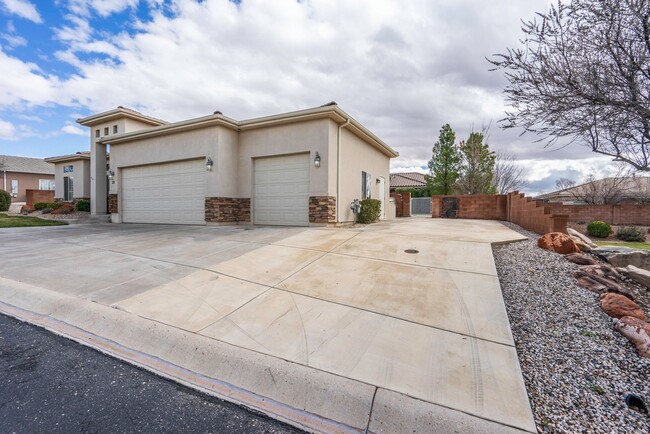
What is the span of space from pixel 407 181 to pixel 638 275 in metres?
24.9

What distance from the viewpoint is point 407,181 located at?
93.2 ft

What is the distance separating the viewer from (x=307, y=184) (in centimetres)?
995

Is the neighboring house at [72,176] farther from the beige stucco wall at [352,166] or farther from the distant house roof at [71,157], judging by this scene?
the beige stucco wall at [352,166]

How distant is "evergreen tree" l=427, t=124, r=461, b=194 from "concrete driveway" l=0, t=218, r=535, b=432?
17657 mm

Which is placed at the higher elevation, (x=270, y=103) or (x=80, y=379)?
(x=270, y=103)

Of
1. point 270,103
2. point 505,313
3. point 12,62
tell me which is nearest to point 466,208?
point 270,103

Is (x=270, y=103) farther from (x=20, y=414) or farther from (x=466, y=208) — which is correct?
(x=20, y=414)

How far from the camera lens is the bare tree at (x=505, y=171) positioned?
2294cm

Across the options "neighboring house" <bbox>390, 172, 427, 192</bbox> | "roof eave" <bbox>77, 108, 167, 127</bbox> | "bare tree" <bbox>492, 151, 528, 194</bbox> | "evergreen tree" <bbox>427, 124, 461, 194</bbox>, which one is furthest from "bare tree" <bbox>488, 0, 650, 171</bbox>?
"neighboring house" <bbox>390, 172, 427, 192</bbox>

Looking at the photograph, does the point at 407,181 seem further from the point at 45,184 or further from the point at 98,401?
the point at 45,184

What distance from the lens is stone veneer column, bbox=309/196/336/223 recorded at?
31.2 ft

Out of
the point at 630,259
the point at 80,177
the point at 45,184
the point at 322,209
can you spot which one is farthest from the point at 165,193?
the point at 45,184

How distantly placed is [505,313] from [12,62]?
17.6 meters

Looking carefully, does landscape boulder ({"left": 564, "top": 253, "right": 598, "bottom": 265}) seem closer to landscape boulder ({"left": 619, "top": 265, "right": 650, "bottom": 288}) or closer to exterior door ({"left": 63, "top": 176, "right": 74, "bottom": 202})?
landscape boulder ({"left": 619, "top": 265, "right": 650, "bottom": 288})
